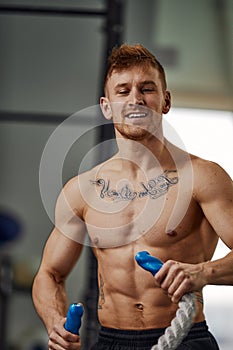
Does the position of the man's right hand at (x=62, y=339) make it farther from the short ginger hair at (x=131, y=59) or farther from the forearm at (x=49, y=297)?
the short ginger hair at (x=131, y=59)

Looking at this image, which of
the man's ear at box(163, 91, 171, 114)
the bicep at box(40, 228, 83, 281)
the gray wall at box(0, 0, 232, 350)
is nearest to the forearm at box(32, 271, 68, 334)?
the bicep at box(40, 228, 83, 281)

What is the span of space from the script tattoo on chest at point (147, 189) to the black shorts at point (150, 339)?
0.52ft

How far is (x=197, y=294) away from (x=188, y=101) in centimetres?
228

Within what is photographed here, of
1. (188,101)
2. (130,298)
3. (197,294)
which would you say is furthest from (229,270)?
(188,101)

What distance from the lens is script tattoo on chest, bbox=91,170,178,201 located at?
1.09m

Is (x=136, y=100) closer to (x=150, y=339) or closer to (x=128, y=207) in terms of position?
(x=128, y=207)

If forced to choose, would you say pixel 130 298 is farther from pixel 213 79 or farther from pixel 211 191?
pixel 213 79

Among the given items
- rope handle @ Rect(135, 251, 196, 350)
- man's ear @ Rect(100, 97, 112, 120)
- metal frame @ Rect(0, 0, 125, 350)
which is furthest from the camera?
metal frame @ Rect(0, 0, 125, 350)

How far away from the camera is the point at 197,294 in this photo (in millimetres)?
1047

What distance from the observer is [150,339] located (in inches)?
43.7

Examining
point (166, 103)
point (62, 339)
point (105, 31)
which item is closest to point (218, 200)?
point (166, 103)

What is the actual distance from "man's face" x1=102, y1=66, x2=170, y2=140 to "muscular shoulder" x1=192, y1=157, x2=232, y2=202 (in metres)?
0.08

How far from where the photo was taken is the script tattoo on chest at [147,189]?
3.59 feet

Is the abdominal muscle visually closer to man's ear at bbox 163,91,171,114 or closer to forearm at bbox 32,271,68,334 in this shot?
forearm at bbox 32,271,68,334
